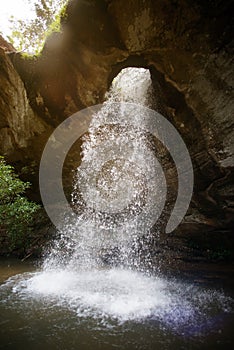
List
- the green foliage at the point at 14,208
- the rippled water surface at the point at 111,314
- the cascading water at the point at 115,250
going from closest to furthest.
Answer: the rippled water surface at the point at 111,314, the cascading water at the point at 115,250, the green foliage at the point at 14,208

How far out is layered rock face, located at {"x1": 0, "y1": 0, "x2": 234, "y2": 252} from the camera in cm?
628

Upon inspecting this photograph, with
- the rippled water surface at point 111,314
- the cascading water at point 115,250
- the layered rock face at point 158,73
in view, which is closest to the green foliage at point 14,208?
the cascading water at point 115,250

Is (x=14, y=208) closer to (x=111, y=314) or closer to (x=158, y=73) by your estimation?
(x=111, y=314)

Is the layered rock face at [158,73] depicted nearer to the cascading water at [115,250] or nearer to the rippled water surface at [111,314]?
the cascading water at [115,250]

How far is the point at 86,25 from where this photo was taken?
7.29 meters

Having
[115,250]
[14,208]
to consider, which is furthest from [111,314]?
[14,208]

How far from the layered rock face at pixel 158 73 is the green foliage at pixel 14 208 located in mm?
2340

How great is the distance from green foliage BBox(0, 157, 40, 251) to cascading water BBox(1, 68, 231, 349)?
4.60 ft

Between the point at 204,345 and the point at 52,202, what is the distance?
9002 mm

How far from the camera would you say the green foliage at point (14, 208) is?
7871mm

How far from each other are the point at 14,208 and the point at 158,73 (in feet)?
21.7

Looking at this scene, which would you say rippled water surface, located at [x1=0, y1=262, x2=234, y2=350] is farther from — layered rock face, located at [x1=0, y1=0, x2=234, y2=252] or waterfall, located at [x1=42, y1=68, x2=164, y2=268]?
layered rock face, located at [x1=0, y1=0, x2=234, y2=252]

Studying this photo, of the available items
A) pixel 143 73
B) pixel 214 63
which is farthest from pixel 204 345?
pixel 143 73

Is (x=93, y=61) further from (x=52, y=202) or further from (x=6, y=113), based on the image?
(x=52, y=202)
